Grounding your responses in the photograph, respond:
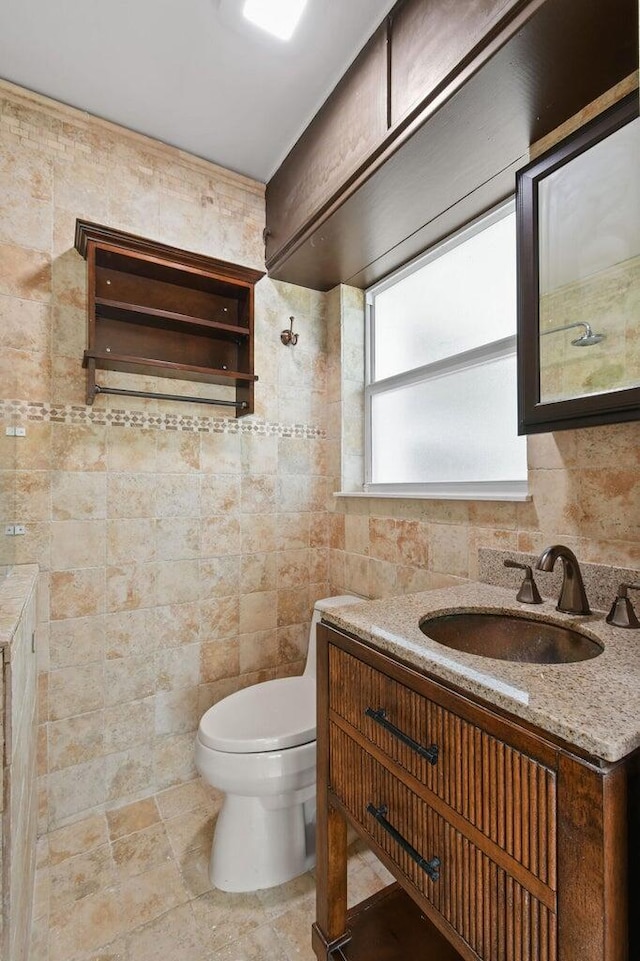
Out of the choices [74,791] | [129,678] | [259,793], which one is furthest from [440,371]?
[74,791]

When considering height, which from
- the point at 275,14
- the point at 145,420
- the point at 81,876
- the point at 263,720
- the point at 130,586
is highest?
the point at 275,14

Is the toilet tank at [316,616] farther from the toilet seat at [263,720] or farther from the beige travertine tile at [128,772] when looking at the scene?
the beige travertine tile at [128,772]

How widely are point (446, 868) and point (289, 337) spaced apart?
6.65 feet

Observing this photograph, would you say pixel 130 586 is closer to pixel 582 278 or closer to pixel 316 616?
pixel 316 616

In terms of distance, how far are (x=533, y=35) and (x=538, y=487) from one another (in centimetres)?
111

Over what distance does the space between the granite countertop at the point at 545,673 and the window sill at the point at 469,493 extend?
0.39 meters

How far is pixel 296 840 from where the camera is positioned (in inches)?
60.6

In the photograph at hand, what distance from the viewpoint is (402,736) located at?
937 mm

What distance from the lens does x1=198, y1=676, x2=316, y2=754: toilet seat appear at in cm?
145

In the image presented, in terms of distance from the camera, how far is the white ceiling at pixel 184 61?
1.41 m

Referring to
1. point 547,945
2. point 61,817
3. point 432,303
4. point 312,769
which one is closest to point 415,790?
point 547,945

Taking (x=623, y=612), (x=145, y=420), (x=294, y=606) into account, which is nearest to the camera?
(x=623, y=612)

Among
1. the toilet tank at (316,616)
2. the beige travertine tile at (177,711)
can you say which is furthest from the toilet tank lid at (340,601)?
the beige travertine tile at (177,711)

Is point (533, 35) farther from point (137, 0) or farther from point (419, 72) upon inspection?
point (137, 0)
